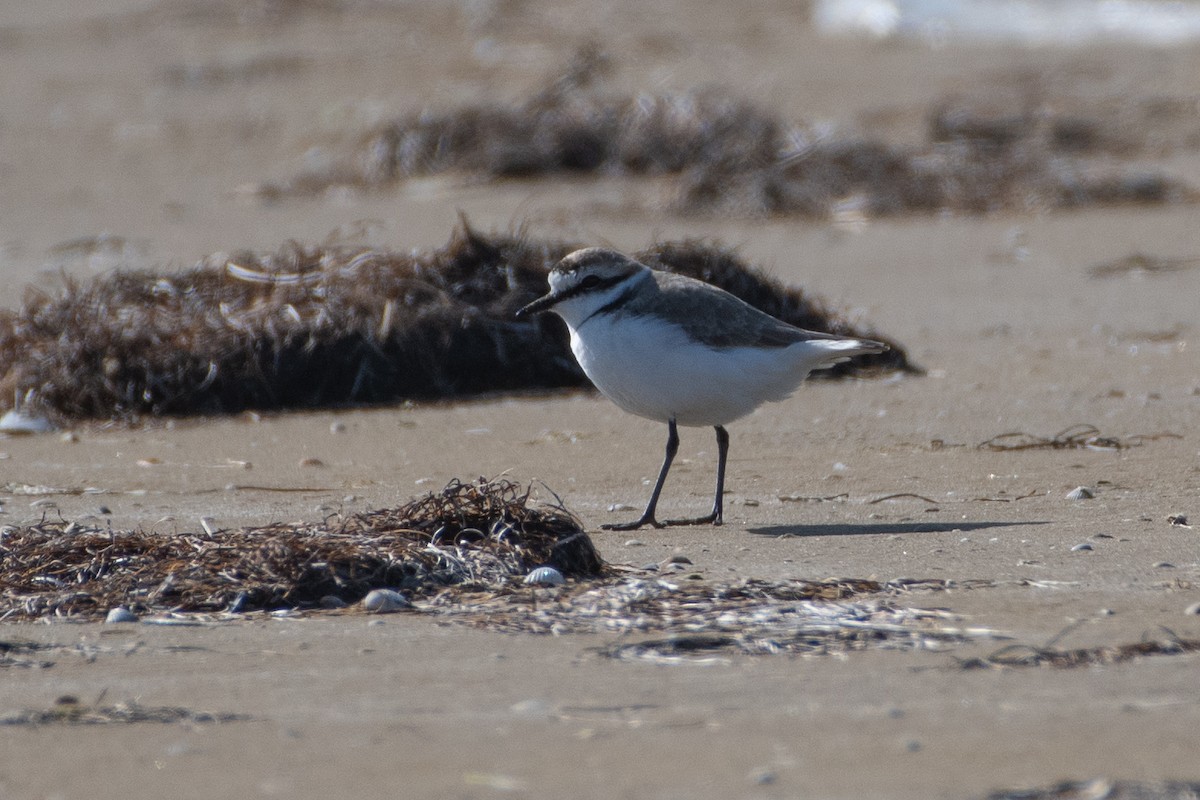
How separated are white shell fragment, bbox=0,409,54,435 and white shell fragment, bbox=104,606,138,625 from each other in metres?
3.51

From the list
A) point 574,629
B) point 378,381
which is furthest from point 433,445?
point 574,629

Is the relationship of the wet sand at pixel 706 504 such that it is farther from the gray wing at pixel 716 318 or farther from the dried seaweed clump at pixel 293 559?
the gray wing at pixel 716 318

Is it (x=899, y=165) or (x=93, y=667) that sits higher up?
(x=899, y=165)

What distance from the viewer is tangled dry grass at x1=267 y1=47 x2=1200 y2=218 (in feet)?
42.1

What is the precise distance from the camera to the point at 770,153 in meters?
13.7

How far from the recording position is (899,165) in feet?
43.7

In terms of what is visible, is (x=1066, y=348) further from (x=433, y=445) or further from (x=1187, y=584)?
(x=1187, y=584)

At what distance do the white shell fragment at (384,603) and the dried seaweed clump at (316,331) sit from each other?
3.68 metres

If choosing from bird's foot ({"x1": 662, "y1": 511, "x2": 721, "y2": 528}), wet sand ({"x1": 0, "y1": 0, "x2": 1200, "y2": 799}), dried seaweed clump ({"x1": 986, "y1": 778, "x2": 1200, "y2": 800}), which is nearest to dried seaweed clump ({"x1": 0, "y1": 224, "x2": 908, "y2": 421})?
wet sand ({"x1": 0, "y1": 0, "x2": 1200, "y2": 799})

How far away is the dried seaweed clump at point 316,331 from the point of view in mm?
7758

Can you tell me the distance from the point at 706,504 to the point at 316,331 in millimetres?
2784

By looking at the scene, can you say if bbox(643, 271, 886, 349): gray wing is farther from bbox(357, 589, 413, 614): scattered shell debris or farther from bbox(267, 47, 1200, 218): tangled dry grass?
bbox(267, 47, 1200, 218): tangled dry grass

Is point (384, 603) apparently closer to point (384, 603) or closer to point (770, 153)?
point (384, 603)

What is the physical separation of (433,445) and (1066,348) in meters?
3.30
